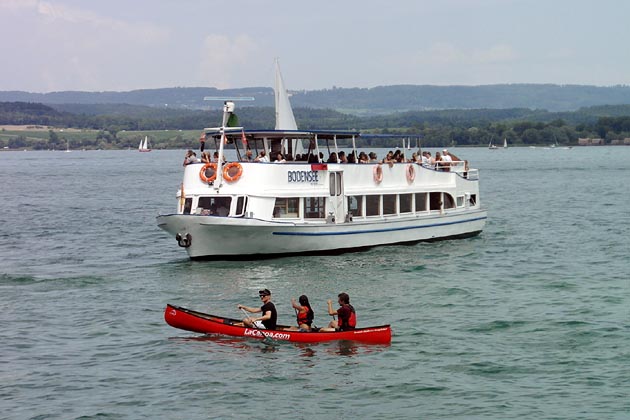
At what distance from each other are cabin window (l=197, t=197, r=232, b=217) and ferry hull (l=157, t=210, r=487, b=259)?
92cm

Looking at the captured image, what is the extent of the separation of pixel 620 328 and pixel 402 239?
15.8 metres

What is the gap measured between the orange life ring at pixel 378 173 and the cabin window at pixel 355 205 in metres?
1.13

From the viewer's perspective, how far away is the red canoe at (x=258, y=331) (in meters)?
27.3

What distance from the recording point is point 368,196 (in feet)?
145

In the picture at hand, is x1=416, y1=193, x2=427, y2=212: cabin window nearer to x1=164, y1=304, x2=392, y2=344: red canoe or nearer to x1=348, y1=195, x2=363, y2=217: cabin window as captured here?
x1=348, y1=195, x2=363, y2=217: cabin window

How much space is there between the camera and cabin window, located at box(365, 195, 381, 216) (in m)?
44.2

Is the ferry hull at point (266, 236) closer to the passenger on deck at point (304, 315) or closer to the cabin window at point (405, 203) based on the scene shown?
the cabin window at point (405, 203)

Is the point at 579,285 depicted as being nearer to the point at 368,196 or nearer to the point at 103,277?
the point at 368,196

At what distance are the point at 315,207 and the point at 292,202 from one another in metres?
1.41

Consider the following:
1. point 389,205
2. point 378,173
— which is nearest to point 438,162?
point 389,205

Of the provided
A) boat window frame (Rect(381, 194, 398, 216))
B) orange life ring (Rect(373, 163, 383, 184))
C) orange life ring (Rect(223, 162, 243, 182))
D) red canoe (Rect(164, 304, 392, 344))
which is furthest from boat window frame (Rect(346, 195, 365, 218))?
red canoe (Rect(164, 304, 392, 344))

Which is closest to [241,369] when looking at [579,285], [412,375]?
[412,375]

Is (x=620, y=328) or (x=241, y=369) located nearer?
(x=241, y=369)

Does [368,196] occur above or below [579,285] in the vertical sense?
above
